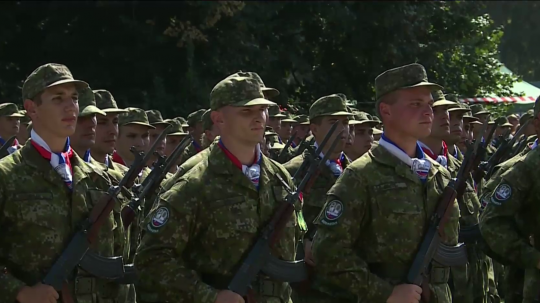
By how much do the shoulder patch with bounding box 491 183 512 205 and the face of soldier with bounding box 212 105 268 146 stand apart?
1999 millimetres

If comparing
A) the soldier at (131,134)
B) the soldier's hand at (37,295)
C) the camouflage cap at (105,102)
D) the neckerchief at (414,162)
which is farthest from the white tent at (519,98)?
the soldier's hand at (37,295)

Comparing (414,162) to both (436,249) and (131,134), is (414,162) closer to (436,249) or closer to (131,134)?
(436,249)

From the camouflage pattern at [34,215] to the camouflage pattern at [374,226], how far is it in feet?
4.80

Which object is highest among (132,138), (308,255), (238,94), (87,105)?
(238,94)

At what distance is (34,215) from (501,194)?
3313mm

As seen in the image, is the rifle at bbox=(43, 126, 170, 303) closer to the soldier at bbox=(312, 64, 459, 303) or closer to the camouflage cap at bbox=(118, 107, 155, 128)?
the soldier at bbox=(312, 64, 459, 303)

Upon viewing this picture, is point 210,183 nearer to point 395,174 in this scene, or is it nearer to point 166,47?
point 395,174

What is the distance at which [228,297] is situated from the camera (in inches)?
232

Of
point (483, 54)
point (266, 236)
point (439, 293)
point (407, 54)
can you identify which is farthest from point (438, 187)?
point (483, 54)

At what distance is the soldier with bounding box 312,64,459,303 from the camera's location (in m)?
6.20

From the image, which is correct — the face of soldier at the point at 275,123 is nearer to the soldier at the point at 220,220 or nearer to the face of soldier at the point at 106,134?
the face of soldier at the point at 106,134

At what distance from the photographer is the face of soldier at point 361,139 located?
11.0 m

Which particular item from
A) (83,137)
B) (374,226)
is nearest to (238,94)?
(374,226)

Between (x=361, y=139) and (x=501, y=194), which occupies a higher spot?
(x=501, y=194)
